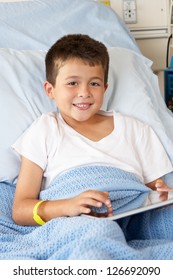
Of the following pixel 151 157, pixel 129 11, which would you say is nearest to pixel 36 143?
pixel 151 157

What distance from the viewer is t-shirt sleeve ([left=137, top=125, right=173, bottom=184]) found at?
1.37 meters

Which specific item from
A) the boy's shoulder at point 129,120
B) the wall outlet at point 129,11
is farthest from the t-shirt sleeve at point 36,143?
the wall outlet at point 129,11

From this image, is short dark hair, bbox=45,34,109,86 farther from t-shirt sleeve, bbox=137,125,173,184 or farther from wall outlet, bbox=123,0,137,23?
wall outlet, bbox=123,0,137,23

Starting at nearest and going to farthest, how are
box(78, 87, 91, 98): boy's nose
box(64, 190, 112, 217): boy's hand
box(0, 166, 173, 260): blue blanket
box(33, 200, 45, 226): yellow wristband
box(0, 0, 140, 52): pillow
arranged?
box(0, 166, 173, 260): blue blanket, box(64, 190, 112, 217): boy's hand, box(33, 200, 45, 226): yellow wristband, box(78, 87, 91, 98): boy's nose, box(0, 0, 140, 52): pillow

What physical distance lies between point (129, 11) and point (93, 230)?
1.55 meters

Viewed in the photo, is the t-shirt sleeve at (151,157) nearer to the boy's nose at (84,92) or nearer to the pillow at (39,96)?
the pillow at (39,96)

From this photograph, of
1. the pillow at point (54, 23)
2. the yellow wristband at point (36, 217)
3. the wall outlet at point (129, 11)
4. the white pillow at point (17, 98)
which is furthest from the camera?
the wall outlet at point (129, 11)

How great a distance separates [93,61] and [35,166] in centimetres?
34

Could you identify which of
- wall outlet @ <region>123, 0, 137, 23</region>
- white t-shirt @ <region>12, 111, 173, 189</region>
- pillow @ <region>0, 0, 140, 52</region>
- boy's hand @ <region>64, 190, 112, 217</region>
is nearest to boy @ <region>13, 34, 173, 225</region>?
white t-shirt @ <region>12, 111, 173, 189</region>

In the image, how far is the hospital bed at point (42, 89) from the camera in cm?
113

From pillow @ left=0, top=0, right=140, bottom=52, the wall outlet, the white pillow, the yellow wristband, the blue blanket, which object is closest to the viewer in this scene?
the blue blanket

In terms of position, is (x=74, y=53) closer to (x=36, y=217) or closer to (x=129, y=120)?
(x=129, y=120)

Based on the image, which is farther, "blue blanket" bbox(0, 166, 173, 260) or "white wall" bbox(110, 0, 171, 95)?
"white wall" bbox(110, 0, 171, 95)
